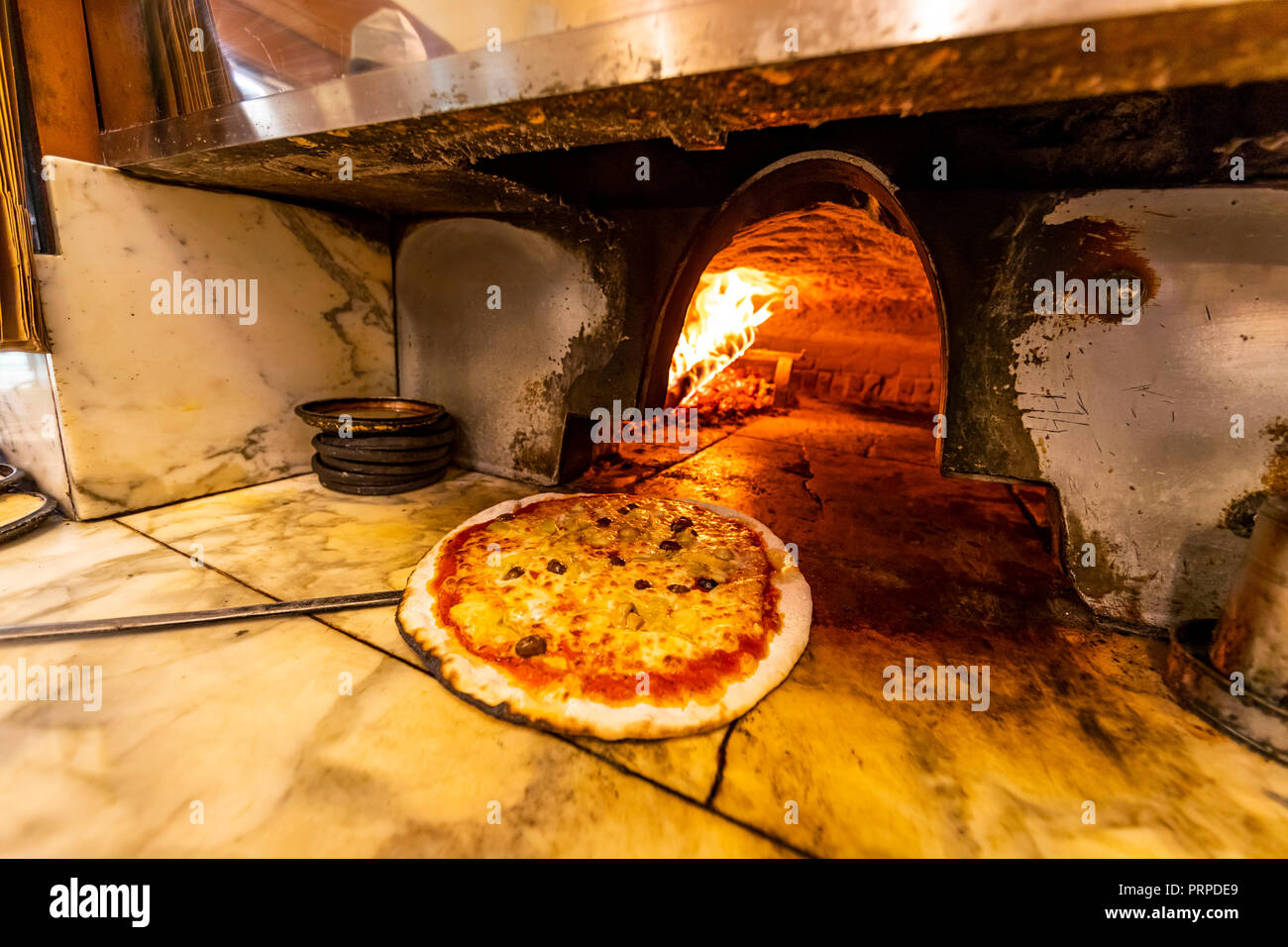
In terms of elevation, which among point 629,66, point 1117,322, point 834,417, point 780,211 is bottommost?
point 834,417

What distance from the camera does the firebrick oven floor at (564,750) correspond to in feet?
3.65

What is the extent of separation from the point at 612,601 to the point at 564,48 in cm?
157

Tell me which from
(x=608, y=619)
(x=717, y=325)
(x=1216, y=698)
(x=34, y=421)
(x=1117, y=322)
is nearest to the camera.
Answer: (x=1216, y=698)

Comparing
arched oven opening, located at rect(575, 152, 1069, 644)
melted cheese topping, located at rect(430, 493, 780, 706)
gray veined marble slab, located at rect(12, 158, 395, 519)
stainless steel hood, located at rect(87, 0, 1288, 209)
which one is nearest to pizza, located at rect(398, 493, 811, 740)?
melted cheese topping, located at rect(430, 493, 780, 706)

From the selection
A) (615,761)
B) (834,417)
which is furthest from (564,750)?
(834,417)

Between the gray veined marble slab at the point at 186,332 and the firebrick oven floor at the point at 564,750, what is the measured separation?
0.58m

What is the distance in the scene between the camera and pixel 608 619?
1771 mm

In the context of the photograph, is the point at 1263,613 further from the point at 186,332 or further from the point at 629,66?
the point at 186,332

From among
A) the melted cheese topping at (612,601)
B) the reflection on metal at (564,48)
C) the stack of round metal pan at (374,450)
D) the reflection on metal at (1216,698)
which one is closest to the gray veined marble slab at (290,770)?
the melted cheese topping at (612,601)

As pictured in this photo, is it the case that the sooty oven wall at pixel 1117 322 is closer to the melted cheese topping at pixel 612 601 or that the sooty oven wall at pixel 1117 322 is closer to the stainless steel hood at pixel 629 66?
the stainless steel hood at pixel 629 66
